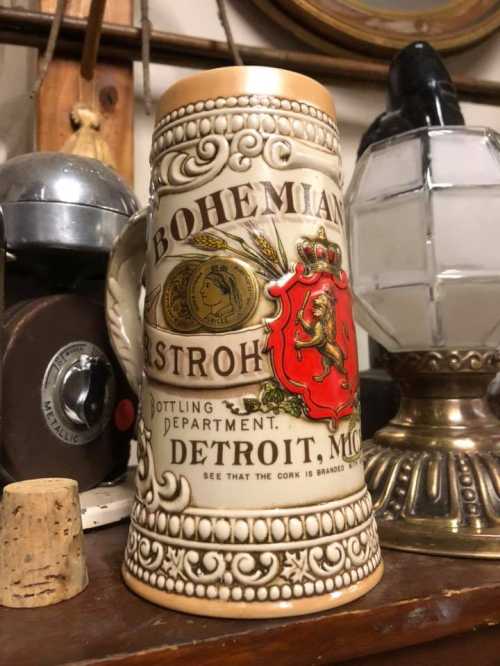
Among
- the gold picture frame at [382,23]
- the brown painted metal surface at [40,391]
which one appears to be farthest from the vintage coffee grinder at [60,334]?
the gold picture frame at [382,23]

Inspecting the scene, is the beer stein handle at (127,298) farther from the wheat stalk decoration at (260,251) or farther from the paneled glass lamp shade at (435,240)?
the paneled glass lamp shade at (435,240)

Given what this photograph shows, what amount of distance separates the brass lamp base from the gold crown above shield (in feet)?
0.57

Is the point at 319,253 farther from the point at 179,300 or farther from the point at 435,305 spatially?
the point at 435,305

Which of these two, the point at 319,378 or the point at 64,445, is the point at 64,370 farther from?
the point at 319,378

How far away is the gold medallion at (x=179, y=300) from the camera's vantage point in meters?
0.35

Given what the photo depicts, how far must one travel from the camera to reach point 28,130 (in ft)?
2.66

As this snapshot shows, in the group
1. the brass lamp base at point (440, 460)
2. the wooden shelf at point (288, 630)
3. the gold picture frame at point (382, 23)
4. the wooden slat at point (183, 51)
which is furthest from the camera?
the gold picture frame at point (382, 23)

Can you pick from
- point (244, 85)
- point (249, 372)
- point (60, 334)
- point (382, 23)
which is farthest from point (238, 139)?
point (382, 23)

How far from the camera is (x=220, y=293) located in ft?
1.14

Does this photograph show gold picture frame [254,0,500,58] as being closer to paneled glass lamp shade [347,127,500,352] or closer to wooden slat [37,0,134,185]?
wooden slat [37,0,134,185]

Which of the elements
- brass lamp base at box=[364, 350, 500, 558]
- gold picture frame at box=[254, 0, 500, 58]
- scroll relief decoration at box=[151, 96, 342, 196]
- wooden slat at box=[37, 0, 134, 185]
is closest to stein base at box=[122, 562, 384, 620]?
brass lamp base at box=[364, 350, 500, 558]

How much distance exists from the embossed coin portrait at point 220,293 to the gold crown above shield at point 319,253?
4 cm

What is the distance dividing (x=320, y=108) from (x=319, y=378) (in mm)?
164

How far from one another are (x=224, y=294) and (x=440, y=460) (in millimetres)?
236
